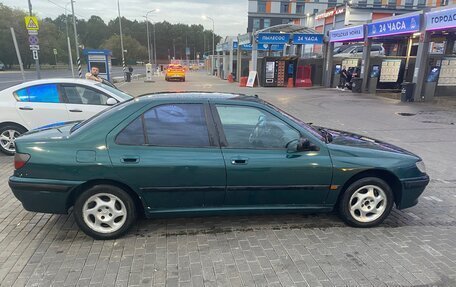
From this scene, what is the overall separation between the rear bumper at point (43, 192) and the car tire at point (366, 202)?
2894 mm

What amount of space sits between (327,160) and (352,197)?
0.57 metres

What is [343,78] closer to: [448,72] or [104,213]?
[448,72]

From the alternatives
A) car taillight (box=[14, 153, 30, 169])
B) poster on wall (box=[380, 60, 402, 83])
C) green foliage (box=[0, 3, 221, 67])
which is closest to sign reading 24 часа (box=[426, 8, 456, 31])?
poster on wall (box=[380, 60, 402, 83])

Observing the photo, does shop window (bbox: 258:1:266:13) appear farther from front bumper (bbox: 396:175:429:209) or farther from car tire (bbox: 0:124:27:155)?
front bumper (bbox: 396:175:429:209)

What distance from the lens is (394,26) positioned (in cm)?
1739

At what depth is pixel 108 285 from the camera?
2.84m

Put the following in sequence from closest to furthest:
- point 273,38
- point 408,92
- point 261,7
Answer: point 408,92
point 273,38
point 261,7

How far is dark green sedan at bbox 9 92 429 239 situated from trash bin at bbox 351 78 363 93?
18767 millimetres

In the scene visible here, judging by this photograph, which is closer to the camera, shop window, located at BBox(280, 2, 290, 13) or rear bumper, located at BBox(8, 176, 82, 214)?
rear bumper, located at BBox(8, 176, 82, 214)

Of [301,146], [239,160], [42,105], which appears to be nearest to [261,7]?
[42,105]

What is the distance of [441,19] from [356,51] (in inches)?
574

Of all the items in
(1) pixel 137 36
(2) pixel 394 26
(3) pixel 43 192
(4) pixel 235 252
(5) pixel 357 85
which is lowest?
(4) pixel 235 252

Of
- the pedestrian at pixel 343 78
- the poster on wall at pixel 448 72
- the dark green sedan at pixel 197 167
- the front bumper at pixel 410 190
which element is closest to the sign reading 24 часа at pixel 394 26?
the poster on wall at pixel 448 72

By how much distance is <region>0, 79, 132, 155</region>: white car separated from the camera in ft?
21.4
